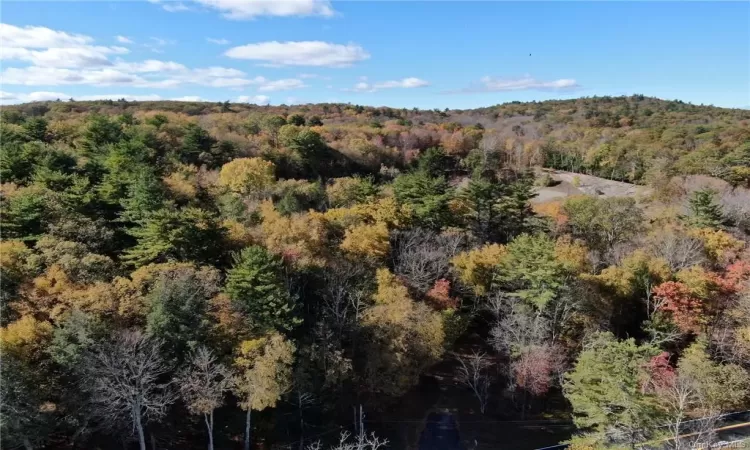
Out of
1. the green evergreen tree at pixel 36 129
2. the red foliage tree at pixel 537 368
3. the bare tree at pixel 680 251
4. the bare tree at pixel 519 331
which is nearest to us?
the red foliage tree at pixel 537 368

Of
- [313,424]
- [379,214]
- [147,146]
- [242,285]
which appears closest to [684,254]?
[379,214]

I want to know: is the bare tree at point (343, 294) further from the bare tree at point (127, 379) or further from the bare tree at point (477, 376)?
the bare tree at point (127, 379)

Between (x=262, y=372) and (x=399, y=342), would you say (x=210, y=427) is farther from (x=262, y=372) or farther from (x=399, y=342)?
(x=399, y=342)

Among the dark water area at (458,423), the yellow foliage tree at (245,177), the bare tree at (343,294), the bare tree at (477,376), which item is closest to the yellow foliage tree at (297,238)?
the bare tree at (343,294)

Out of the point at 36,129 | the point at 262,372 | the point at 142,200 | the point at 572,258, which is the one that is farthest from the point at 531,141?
the point at 262,372

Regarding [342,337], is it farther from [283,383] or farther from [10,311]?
[10,311]
